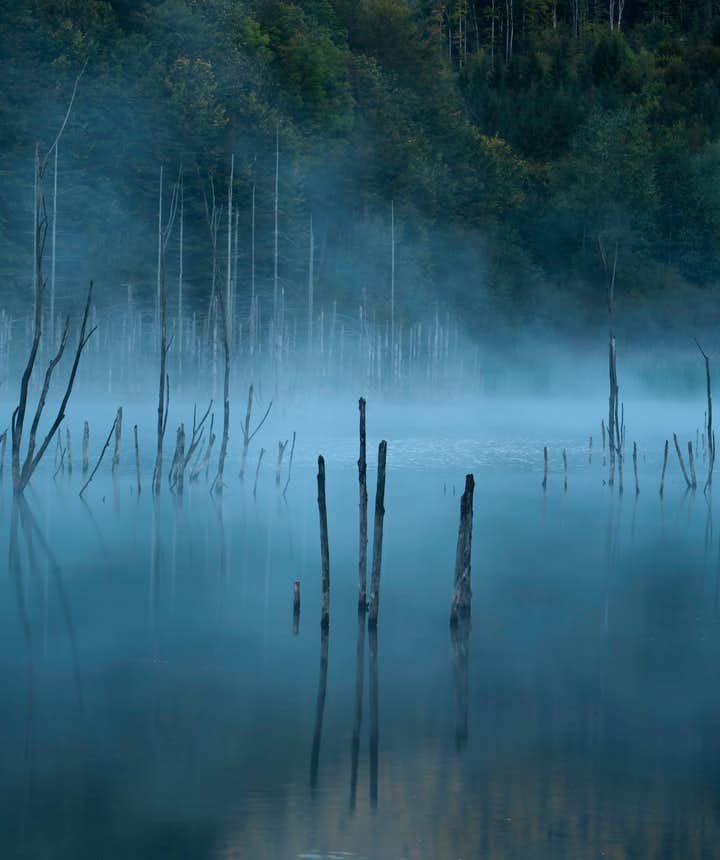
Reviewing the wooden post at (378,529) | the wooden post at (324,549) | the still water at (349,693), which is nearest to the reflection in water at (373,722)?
the still water at (349,693)

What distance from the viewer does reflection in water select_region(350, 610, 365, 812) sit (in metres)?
6.99

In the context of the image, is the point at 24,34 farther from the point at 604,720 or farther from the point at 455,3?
the point at 455,3

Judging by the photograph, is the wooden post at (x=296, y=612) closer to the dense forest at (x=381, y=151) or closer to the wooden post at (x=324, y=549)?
the wooden post at (x=324, y=549)

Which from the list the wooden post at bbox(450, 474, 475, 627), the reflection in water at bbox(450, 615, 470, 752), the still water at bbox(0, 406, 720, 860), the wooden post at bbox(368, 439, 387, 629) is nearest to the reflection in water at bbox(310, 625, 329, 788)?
the still water at bbox(0, 406, 720, 860)

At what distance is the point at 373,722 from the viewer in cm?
804

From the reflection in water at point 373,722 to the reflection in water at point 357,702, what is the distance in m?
0.06

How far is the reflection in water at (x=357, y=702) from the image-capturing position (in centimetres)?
699

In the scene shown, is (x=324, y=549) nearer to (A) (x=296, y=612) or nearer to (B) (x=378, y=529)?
(B) (x=378, y=529)

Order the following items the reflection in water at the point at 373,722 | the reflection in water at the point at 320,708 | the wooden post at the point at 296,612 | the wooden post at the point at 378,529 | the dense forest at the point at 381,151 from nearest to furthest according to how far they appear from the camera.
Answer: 1. the reflection in water at the point at 373,722
2. the reflection in water at the point at 320,708
3. the wooden post at the point at 378,529
4. the wooden post at the point at 296,612
5. the dense forest at the point at 381,151

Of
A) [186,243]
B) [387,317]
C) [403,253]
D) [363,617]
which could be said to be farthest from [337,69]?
[363,617]

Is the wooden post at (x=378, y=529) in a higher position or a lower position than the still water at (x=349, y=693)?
higher

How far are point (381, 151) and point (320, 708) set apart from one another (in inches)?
1563

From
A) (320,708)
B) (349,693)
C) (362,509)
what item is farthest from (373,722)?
(362,509)

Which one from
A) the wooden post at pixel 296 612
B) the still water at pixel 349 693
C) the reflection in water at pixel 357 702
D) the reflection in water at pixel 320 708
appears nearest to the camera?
the still water at pixel 349 693
